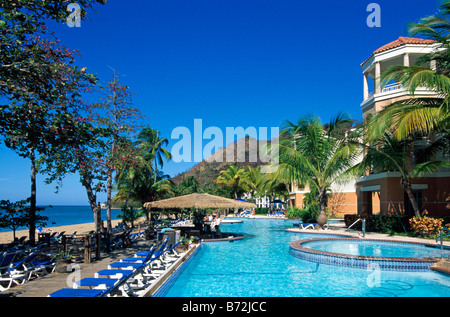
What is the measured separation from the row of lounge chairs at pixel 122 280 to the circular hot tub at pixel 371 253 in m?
5.03

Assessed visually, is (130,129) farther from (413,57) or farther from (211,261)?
(413,57)

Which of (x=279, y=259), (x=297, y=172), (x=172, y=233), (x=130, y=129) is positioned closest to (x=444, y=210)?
(x=297, y=172)

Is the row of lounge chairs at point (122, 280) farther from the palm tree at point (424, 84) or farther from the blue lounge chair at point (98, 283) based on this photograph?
the palm tree at point (424, 84)

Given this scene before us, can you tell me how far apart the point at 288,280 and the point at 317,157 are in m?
11.6

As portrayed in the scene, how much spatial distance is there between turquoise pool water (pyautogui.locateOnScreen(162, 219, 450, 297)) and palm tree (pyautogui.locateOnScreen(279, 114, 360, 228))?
8.00 meters

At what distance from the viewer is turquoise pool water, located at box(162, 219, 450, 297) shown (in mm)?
7539

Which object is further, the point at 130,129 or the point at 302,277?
the point at 130,129

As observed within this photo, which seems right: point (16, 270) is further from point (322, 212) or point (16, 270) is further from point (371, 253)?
point (322, 212)

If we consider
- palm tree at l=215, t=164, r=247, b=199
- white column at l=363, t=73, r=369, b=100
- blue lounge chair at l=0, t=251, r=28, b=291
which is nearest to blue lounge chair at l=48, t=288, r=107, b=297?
blue lounge chair at l=0, t=251, r=28, b=291

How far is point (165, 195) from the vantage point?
3234 centimetres

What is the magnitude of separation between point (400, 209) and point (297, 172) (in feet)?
19.1

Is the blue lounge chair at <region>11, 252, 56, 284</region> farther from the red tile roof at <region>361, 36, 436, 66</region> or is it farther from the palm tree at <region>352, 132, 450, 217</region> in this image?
the red tile roof at <region>361, 36, 436, 66</region>

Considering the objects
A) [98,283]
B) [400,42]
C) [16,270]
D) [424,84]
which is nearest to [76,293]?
[98,283]

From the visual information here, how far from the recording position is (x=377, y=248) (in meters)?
13.7
